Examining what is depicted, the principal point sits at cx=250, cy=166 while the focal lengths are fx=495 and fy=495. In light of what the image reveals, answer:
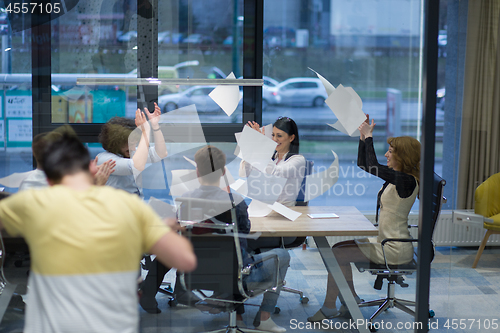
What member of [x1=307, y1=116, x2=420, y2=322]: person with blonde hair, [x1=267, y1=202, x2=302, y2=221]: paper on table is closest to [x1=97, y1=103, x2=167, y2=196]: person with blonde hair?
[x1=267, y1=202, x2=302, y2=221]: paper on table

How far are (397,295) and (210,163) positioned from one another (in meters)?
1.34

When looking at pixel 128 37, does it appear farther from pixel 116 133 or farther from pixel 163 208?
pixel 163 208

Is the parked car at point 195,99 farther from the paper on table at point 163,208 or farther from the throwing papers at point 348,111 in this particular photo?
the throwing papers at point 348,111

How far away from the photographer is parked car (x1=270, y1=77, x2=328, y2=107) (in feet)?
9.71

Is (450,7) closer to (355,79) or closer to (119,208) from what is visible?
(355,79)

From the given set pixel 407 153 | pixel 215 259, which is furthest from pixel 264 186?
pixel 407 153

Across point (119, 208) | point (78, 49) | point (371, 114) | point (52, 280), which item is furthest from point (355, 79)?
point (52, 280)

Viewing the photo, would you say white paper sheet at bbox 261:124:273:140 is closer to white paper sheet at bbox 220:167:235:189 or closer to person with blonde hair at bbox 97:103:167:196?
white paper sheet at bbox 220:167:235:189

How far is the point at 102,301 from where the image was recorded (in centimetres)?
151

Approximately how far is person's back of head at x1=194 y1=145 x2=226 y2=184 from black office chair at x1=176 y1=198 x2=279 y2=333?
0.17 meters

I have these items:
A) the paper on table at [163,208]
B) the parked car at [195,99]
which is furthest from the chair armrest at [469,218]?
the paper on table at [163,208]

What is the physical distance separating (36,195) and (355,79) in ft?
6.56

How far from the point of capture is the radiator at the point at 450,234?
2746mm

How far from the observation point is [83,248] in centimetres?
144
